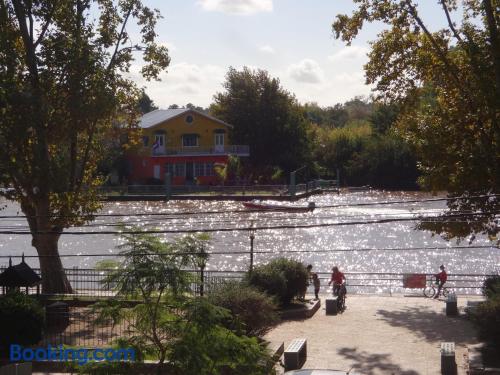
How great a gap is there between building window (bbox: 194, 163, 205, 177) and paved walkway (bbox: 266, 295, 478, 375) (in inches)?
2224

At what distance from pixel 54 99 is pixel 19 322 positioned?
9373mm

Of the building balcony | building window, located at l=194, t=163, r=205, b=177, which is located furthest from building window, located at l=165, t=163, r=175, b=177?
building window, located at l=194, t=163, r=205, b=177

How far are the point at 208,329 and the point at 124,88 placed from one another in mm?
16868

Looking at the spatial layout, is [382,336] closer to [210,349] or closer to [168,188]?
[210,349]

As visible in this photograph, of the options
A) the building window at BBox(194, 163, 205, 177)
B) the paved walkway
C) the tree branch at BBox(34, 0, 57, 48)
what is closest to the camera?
the paved walkway

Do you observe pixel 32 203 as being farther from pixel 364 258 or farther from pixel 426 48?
pixel 364 258

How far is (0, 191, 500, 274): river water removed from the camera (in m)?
43.0

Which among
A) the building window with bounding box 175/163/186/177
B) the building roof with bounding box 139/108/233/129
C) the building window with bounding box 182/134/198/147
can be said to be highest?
the building roof with bounding box 139/108/233/129

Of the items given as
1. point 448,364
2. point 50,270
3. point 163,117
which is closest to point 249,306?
point 448,364

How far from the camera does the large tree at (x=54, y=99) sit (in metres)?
23.5

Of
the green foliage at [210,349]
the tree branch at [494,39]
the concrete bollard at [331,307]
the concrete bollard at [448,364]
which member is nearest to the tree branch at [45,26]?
the concrete bollard at [331,307]

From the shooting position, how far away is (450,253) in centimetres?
4619

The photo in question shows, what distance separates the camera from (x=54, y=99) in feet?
81.9

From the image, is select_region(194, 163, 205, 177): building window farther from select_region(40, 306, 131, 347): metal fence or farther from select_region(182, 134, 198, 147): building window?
select_region(40, 306, 131, 347): metal fence
